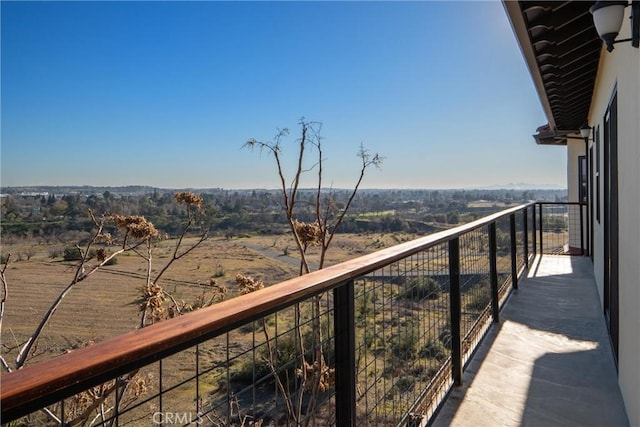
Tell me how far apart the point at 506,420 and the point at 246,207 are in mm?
7787

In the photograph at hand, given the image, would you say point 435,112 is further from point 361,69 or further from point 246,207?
point 246,207

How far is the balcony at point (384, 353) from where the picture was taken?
2.65 ft

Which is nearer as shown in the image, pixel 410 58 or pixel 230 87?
pixel 410 58

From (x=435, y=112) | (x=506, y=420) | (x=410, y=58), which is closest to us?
(x=506, y=420)

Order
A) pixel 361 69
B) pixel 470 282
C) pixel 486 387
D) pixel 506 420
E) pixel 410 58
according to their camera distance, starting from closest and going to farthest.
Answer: pixel 506 420, pixel 486 387, pixel 470 282, pixel 410 58, pixel 361 69

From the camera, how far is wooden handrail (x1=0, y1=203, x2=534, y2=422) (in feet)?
1.95

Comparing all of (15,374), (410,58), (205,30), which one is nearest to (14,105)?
(205,30)

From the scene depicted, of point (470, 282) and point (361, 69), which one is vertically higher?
point (361, 69)

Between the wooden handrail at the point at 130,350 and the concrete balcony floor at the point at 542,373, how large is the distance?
5.73ft

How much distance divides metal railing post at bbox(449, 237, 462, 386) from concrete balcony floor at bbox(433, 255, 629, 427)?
0.39 ft

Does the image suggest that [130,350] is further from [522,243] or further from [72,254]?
[522,243]

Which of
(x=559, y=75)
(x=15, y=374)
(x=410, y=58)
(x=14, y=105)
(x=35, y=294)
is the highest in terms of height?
(x=410, y=58)

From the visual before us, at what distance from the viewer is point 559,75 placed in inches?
201

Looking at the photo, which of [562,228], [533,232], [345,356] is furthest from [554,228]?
[345,356]
